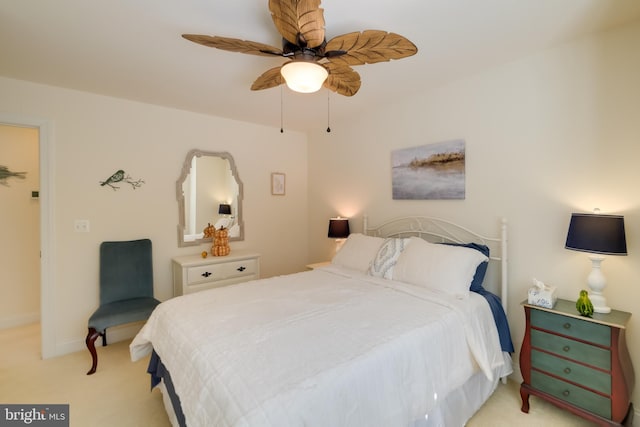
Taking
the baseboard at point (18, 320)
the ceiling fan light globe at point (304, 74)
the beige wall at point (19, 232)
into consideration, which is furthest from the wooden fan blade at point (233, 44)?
the baseboard at point (18, 320)

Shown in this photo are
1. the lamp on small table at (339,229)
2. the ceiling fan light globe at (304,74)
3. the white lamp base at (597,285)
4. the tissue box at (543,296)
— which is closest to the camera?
the ceiling fan light globe at (304,74)

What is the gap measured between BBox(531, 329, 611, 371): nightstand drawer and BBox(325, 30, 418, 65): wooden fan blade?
1925mm

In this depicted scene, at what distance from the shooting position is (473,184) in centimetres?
250

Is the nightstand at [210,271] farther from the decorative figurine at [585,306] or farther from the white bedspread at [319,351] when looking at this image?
the decorative figurine at [585,306]

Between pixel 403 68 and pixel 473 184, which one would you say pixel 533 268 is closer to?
pixel 473 184

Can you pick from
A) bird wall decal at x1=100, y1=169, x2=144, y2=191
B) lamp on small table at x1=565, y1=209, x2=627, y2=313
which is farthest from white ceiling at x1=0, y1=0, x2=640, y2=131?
lamp on small table at x1=565, y1=209, x2=627, y2=313

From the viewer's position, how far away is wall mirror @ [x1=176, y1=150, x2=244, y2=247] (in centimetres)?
335

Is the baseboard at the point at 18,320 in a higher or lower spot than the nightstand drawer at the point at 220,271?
lower

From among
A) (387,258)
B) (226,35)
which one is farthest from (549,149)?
(226,35)

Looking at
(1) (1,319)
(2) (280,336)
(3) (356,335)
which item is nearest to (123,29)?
(2) (280,336)

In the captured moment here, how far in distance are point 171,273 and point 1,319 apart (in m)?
2.05

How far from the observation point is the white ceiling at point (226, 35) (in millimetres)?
1595

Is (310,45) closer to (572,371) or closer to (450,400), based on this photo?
(450,400)

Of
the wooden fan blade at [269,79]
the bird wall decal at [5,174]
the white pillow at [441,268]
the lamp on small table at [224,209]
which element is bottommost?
the white pillow at [441,268]
